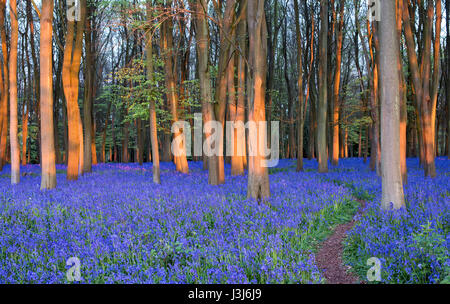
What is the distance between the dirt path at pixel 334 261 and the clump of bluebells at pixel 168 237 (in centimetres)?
18

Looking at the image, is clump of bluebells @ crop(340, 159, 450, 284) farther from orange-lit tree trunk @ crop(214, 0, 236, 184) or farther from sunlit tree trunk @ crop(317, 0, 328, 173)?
sunlit tree trunk @ crop(317, 0, 328, 173)

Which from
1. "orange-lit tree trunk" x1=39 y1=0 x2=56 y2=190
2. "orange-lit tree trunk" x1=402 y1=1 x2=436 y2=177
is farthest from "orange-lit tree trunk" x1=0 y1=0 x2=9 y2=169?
"orange-lit tree trunk" x1=402 y1=1 x2=436 y2=177

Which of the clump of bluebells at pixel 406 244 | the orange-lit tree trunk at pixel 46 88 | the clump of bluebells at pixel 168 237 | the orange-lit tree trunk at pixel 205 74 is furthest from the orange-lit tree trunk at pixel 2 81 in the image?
the clump of bluebells at pixel 406 244

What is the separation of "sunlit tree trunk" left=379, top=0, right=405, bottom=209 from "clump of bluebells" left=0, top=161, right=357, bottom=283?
4.45 feet

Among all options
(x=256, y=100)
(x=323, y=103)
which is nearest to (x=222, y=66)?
(x=256, y=100)

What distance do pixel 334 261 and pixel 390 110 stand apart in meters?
3.70

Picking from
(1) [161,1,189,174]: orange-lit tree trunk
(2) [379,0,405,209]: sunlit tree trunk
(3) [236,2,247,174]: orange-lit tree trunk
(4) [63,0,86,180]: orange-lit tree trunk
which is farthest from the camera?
(1) [161,1,189,174]: orange-lit tree trunk

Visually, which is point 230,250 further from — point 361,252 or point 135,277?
point 361,252

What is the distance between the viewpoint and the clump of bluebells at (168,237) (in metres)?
3.77

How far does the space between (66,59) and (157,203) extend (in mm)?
9857

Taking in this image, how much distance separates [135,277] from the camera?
12.1 ft

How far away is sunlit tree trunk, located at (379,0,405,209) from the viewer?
647 centimetres
